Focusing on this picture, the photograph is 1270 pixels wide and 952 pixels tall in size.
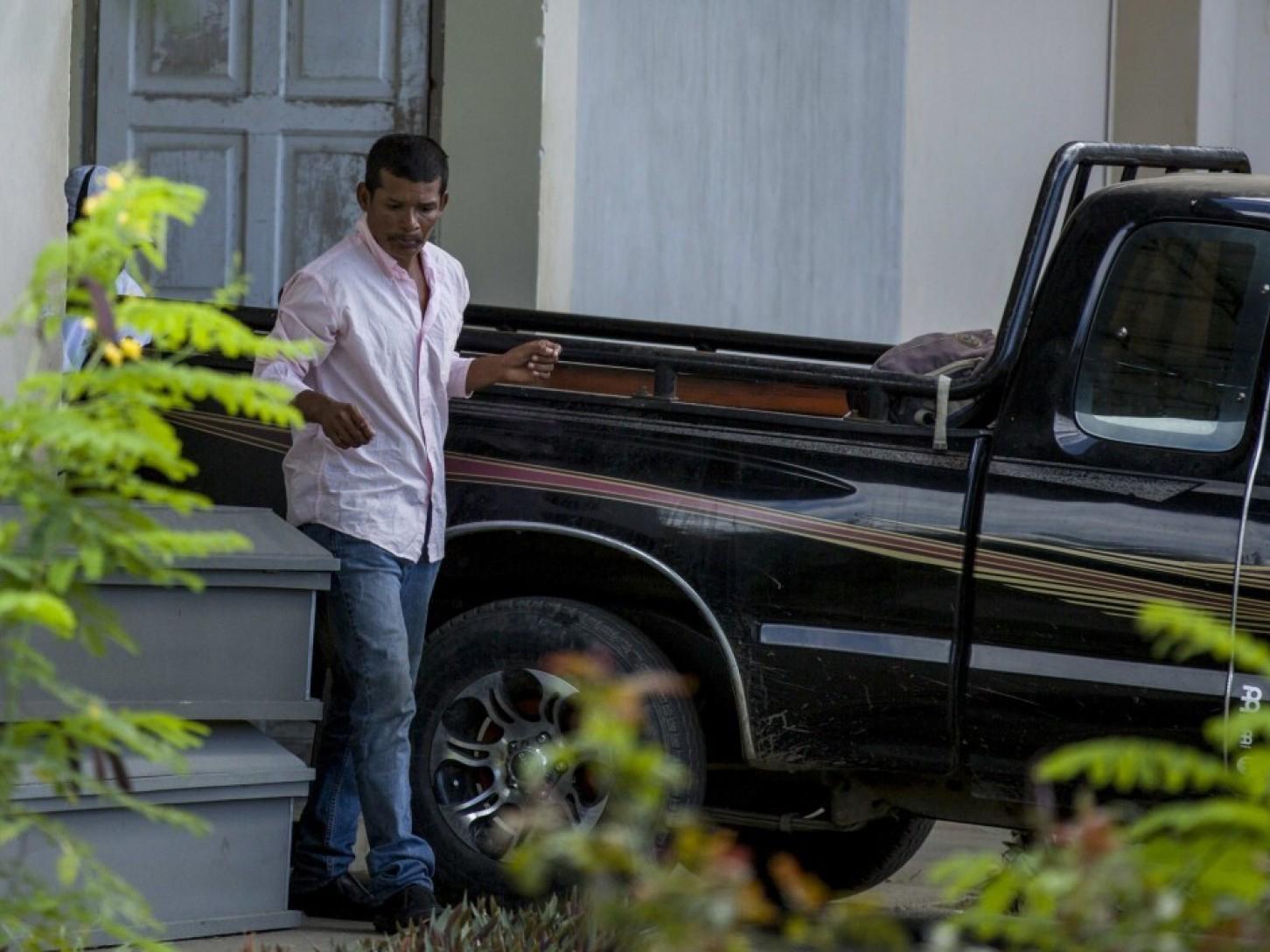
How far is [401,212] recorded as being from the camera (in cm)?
514

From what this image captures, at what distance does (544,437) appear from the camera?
209 inches

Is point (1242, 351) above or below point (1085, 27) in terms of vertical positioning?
below

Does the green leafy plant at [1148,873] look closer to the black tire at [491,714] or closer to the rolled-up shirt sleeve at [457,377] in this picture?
the black tire at [491,714]

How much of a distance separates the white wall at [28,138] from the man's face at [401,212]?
77 cm

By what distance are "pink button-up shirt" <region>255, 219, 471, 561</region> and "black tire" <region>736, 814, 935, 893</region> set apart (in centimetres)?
139

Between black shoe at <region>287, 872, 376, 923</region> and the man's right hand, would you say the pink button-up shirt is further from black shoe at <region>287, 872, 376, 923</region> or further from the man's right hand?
black shoe at <region>287, 872, 376, 923</region>

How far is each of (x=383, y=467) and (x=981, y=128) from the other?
6.51m

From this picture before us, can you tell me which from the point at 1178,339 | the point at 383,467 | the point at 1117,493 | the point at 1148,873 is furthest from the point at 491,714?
the point at 1148,873

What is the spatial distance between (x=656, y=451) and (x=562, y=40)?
3220 millimetres

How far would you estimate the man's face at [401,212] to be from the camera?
16.9 feet

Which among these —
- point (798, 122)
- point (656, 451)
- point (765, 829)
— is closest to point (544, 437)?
point (656, 451)

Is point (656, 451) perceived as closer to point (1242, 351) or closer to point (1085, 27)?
point (1242, 351)

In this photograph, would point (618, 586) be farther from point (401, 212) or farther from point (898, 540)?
point (401, 212)

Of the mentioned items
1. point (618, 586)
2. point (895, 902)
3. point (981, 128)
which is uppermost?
point (981, 128)
